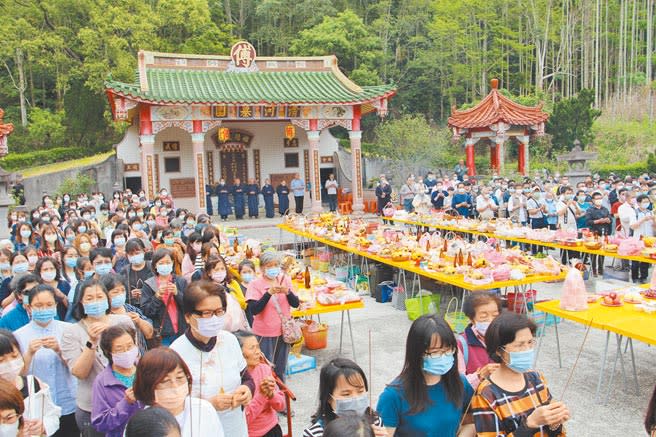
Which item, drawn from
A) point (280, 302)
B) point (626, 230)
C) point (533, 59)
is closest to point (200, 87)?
point (626, 230)

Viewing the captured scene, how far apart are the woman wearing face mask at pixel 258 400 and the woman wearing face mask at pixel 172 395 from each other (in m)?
0.79

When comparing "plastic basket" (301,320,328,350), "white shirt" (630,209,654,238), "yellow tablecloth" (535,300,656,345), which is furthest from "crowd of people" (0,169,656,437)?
"white shirt" (630,209,654,238)

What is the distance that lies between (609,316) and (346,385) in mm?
3796

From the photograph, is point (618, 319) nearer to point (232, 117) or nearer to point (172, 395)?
point (172, 395)

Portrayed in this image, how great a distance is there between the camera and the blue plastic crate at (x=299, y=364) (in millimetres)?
6551

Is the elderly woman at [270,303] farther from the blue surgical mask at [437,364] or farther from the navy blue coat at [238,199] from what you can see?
the navy blue coat at [238,199]

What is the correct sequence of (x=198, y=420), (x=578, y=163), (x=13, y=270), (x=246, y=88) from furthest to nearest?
(x=246, y=88) → (x=578, y=163) → (x=13, y=270) → (x=198, y=420)

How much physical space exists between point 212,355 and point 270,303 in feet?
6.71

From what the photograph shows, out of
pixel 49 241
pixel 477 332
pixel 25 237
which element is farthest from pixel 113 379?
pixel 25 237

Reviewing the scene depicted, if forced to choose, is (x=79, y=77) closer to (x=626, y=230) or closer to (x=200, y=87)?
(x=200, y=87)

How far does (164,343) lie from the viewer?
4.81m

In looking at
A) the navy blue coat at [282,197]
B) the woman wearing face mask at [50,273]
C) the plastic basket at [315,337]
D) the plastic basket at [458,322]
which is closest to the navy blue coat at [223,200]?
the navy blue coat at [282,197]

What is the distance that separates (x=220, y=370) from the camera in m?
3.25

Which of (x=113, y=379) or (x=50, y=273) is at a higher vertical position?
(x=50, y=273)
